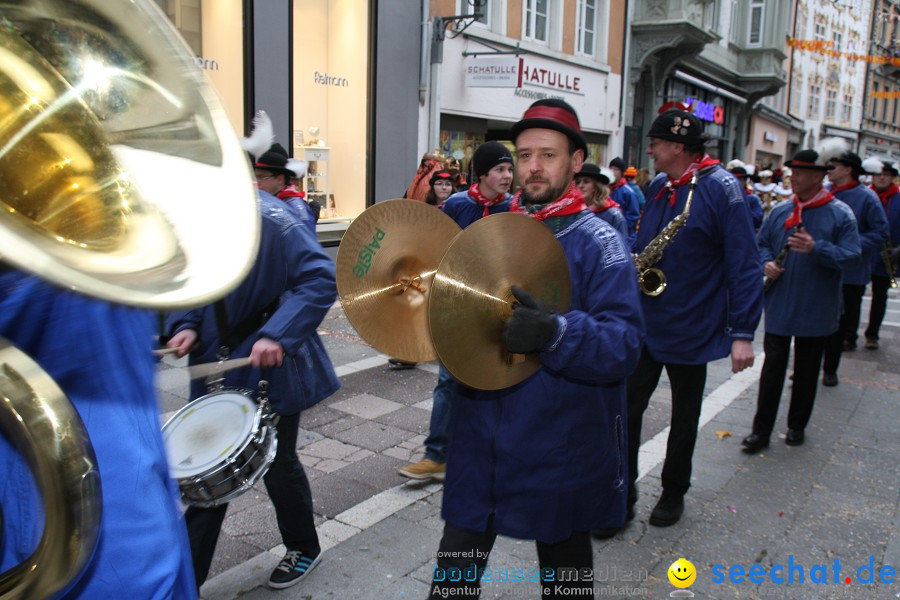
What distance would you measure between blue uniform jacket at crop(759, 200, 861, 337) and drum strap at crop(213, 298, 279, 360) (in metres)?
3.37

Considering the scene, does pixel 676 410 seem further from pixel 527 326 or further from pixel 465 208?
pixel 527 326

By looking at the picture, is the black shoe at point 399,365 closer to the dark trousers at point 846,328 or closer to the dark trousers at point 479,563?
the dark trousers at point 846,328

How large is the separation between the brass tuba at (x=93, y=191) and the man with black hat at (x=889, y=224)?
304 inches

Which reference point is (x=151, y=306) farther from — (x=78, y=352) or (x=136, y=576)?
(x=136, y=576)

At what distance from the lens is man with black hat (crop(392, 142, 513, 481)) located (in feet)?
13.2

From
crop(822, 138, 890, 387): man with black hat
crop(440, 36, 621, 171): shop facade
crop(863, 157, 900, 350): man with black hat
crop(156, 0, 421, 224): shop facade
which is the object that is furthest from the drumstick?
crop(440, 36, 621, 171): shop facade

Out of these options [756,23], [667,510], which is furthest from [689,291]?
[756,23]

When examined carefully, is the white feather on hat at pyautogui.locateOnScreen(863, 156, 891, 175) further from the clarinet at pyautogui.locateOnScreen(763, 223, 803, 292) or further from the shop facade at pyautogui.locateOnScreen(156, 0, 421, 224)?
the shop facade at pyautogui.locateOnScreen(156, 0, 421, 224)

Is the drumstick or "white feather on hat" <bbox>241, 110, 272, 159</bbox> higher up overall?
"white feather on hat" <bbox>241, 110, 272, 159</bbox>

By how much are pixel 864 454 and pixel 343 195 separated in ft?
26.8


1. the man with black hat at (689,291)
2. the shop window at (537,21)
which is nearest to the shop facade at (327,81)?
the shop window at (537,21)

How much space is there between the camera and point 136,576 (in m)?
1.12

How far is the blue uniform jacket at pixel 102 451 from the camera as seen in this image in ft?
3.50

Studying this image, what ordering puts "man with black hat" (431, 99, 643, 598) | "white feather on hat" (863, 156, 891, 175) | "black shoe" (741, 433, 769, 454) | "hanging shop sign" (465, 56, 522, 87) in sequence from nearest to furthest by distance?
"man with black hat" (431, 99, 643, 598) < "black shoe" (741, 433, 769, 454) < "white feather on hat" (863, 156, 891, 175) < "hanging shop sign" (465, 56, 522, 87)
